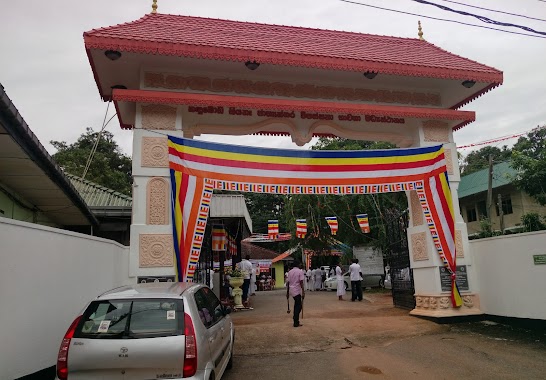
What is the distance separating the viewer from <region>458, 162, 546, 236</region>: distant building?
81.0ft

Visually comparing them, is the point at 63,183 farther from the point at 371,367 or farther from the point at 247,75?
the point at 371,367

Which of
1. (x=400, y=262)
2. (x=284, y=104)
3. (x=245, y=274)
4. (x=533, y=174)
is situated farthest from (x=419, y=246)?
(x=533, y=174)

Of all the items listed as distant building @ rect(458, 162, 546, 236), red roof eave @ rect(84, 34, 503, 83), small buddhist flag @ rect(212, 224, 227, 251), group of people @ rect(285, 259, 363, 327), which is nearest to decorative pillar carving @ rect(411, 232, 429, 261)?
group of people @ rect(285, 259, 363, 327)

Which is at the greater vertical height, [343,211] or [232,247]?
[343,211]

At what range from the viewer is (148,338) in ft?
13.4

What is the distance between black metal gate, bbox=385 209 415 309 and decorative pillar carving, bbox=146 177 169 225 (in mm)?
6328

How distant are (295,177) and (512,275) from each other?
5105mm

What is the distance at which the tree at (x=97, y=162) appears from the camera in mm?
27719

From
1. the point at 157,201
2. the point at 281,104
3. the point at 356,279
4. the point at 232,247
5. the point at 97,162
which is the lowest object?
the point at 356,279

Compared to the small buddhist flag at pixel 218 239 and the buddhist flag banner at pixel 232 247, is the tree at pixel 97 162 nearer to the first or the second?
the buddhist flag banner at pixel 232 247

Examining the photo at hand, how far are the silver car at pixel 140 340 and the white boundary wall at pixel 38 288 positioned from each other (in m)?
0.99

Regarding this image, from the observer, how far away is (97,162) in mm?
28641

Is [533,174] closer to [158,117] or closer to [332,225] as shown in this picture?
[332,225]

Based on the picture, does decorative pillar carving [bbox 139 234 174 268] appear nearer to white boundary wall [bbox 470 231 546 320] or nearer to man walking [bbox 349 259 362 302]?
white boundary wall [bbox 470 231 546 320]
